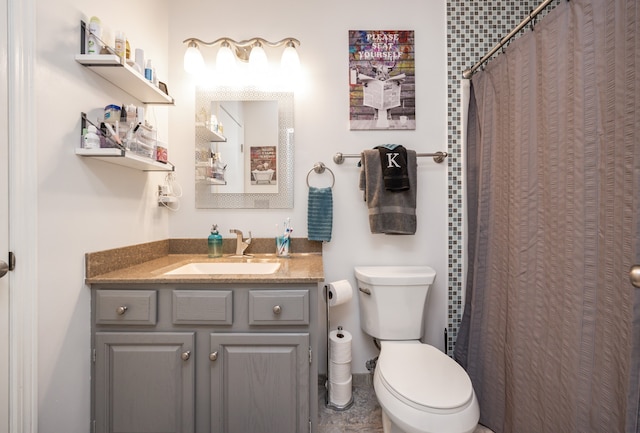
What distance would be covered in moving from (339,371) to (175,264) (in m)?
1.02

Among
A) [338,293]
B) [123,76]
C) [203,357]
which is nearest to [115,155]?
[123,76]

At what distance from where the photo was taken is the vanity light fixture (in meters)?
1.57

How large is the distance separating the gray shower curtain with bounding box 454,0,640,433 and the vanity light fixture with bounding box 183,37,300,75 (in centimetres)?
106

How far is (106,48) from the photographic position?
42.4 inches

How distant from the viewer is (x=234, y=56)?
5.28ft

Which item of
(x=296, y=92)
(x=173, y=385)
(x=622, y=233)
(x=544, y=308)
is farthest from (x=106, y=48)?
(x=544, y=308)

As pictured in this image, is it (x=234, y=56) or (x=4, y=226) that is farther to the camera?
(x=234, y=56)

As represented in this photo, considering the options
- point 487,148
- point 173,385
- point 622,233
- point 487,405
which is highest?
point 487,148

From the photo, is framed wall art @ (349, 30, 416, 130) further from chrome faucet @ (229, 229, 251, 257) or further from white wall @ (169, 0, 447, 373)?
chrome faucet @ (229, 229, 251, 257)

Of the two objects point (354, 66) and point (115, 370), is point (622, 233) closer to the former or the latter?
point (354, 66)

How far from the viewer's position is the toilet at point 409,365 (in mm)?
970

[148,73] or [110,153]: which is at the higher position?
[148,73]

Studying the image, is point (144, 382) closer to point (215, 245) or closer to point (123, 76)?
point (215, 245)

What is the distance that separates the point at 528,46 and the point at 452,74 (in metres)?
0.54
